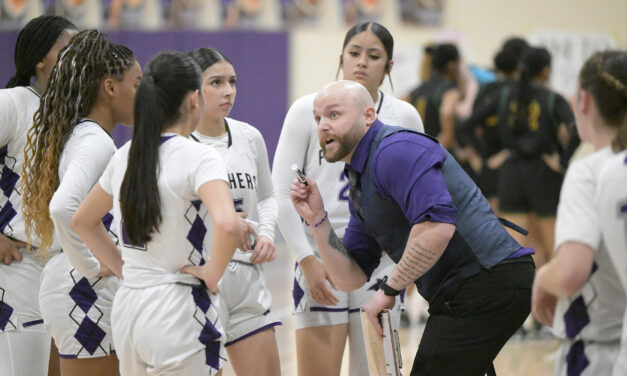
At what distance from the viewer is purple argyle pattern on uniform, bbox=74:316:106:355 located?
2906 mm

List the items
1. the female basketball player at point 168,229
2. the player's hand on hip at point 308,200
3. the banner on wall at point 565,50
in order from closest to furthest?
the female basketball player at point 168,229 < the player's hand on hip at point 308,200 < the banner on wall at point 565,50

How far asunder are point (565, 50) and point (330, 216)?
33.1ft

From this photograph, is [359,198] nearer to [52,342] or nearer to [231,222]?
[231,222]

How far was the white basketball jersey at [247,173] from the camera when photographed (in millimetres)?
3459

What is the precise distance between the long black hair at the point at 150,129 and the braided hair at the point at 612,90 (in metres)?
1.25

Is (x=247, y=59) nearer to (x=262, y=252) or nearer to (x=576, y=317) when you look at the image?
(x=262, y=252)

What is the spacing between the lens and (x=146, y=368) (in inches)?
101

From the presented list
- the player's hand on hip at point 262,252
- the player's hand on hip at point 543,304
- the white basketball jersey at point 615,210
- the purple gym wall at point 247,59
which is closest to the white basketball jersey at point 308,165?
the player's hand on hip at point 262,252

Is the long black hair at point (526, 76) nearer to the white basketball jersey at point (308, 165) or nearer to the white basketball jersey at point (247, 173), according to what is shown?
the white basketball jersey at point (308, 165)

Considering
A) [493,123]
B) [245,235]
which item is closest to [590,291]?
[245,235]

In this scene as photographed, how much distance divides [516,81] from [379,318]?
478 cm

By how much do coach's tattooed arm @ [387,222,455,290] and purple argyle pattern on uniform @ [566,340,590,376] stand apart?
534mm

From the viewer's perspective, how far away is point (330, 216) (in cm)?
366

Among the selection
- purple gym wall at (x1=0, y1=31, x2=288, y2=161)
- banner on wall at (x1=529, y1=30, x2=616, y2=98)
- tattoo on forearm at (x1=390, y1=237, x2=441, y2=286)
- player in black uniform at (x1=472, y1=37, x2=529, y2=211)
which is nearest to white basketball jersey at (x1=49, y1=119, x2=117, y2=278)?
tattoo on forearm at (x1=390, y1=237, x2=441, y2=286)
